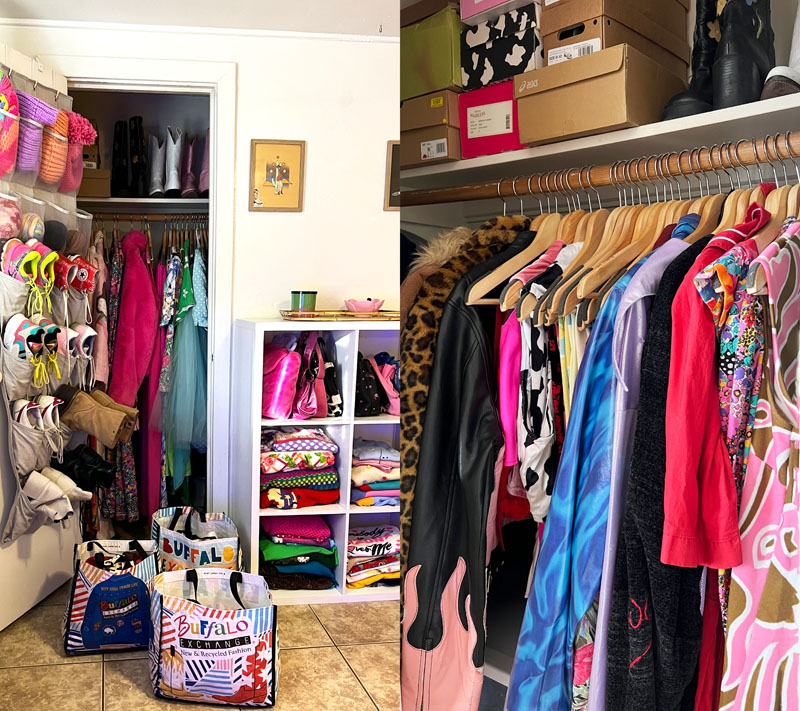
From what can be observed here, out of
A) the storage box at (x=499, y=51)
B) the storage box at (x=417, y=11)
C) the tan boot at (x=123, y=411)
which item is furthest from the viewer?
the storage box at (x=499, y=51)

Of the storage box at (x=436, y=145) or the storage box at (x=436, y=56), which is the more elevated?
the storage box at (x=436, y=56)

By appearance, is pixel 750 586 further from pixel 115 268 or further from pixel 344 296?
pixel 115 268

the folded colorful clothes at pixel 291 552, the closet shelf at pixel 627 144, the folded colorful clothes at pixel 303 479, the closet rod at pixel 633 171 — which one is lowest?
the folded colorful clothes at pixel 291 552

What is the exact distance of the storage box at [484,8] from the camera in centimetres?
67

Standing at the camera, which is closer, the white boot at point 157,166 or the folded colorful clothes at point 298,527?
the white boot at point 157,166

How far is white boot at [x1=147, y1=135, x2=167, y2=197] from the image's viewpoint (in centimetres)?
57

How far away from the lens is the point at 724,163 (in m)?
0.61

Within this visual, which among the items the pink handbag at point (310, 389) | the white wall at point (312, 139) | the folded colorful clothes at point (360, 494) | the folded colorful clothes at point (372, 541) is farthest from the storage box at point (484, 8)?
the folded colorful clothes at point (360, 494)

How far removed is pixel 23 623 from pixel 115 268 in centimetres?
37

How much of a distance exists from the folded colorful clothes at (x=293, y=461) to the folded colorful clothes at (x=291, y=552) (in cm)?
15

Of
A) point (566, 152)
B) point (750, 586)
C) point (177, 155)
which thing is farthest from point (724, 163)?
point (177, 155)

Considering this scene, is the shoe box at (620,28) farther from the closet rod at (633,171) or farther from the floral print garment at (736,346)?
the floral print garment at (736,346)

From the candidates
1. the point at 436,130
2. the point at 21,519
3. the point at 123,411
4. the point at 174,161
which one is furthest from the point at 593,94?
the point at 21,519

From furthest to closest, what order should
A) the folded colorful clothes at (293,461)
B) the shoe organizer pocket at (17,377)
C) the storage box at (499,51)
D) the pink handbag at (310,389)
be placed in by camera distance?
1. the folded colorful clothes at (293,461)
2. the pink handbag at (310,389)
3. the storage box at (499,51)
4. the shoe organizer pocket at (17,377)
